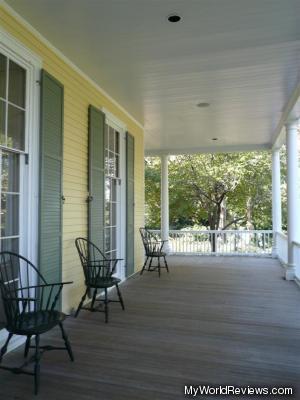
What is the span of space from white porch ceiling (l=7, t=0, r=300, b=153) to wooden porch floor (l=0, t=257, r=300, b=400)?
3.04 metres

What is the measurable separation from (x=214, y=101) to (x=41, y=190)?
10.7 ft

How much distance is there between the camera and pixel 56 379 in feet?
7.99

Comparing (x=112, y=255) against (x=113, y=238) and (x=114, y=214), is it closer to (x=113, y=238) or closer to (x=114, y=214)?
(x=113, y=238)

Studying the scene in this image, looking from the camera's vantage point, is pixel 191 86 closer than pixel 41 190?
No

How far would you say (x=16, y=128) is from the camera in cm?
307

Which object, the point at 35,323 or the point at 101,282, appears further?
the point at 101,282

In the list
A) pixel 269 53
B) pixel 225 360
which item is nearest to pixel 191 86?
pixel 269 53

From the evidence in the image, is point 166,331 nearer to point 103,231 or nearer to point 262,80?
point 103,231

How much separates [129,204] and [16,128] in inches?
127

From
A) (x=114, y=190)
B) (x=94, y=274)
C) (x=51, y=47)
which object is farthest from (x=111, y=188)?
(x=51, y=47)

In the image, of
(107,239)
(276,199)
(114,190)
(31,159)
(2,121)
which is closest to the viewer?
(2,121)

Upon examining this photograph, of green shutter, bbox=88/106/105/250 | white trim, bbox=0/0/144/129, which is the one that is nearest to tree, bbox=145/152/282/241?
white trim, bbox=0/0/144/129

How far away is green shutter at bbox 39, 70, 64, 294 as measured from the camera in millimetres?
3346

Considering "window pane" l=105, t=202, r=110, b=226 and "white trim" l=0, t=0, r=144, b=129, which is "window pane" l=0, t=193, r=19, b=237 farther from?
"window pane" l=105, t=202, r=110, b=226
